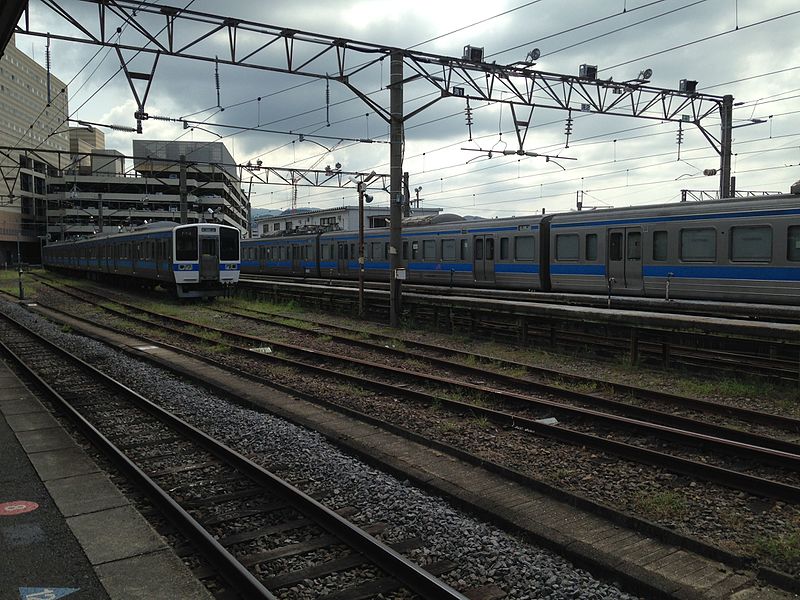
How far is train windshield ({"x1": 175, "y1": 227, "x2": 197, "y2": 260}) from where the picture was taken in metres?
25.3

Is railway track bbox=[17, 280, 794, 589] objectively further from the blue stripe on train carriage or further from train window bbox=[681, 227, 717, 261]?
train window bbox=[681, 227, 717, 261]

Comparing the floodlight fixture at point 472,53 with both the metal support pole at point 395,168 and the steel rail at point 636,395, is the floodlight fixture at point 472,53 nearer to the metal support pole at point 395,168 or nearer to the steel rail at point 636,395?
the metal support pole at point 395,168

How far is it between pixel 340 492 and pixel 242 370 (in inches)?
265

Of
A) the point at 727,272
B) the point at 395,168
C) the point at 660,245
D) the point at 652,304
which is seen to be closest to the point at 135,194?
the point at 395,168

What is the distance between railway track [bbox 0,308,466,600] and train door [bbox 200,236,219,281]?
1678 centimetres

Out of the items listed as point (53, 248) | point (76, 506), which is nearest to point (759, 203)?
point (76, 506)

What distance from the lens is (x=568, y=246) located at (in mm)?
19156

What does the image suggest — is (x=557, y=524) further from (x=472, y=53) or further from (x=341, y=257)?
(x=341, y=257)

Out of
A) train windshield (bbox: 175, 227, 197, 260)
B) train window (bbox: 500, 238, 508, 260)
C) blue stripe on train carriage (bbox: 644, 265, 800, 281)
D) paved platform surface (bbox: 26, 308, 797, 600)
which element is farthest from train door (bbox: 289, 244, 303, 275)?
paved platform surface (bbox: 26, 308, 797, 600)

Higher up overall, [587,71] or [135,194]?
[135,194]

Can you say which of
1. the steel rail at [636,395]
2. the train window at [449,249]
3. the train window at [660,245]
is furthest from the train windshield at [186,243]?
the train window at [660,245]

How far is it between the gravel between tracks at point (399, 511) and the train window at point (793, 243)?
11.2 metres

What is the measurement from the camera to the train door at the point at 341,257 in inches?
1237

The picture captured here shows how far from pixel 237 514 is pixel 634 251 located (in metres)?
14.1
